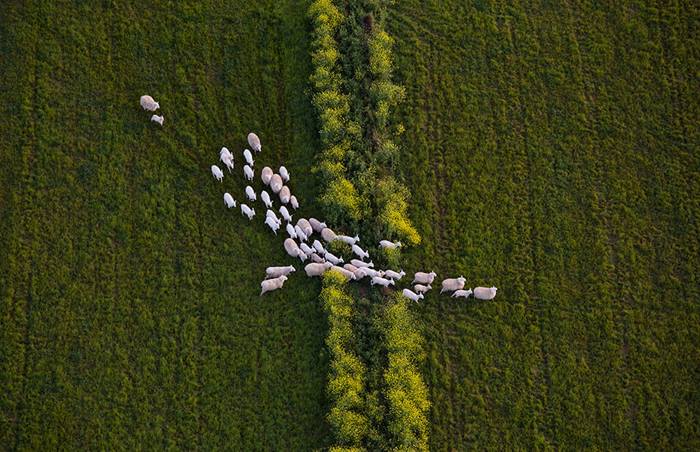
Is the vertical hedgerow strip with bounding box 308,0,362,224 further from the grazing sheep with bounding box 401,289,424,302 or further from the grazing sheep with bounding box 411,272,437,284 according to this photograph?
the grazing sheep with bounding box 401,289,424,302

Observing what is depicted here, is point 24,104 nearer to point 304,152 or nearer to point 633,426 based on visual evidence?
point 304,152

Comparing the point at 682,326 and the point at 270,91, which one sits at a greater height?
the point at 270,91

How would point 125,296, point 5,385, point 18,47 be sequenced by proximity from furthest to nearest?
point 18,47 → point 125,296 → point 5,385

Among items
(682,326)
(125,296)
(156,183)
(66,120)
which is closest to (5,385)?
(125,296)

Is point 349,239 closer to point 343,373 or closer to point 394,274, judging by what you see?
point 394,274

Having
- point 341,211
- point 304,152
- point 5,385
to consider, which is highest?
point 304,152

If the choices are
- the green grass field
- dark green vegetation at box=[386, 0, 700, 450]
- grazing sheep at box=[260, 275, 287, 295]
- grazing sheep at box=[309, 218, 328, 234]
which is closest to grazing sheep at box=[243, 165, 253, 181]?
the green grass field

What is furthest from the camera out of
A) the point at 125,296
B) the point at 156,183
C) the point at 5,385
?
the point at 156,183

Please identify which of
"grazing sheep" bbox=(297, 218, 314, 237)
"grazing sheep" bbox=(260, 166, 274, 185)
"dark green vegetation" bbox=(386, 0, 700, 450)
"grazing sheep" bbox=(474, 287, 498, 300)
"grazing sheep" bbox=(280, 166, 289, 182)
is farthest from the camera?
"grazing sheep" bbox=(280, 166, 289, 182)
